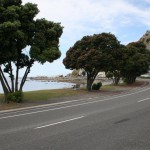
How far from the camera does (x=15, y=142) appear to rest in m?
10.4

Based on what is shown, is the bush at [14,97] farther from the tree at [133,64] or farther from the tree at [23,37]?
the tree at [133,64]

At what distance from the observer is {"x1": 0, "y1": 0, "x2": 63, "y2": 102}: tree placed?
79.6 ft

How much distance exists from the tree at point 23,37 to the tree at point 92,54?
12084 mm

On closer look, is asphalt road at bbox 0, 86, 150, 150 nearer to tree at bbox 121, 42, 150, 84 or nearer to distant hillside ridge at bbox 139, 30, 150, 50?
tree at bbox 121, 42, 150, 84

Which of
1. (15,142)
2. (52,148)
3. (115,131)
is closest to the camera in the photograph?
(52,148)

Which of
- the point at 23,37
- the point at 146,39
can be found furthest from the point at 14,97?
the point at 146,39

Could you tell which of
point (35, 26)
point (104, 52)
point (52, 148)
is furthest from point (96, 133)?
point (104, 52)

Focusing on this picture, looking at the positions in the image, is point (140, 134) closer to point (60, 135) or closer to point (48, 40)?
point (60, 135)

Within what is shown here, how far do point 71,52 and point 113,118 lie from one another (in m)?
28.6

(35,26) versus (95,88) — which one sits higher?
(35,26)

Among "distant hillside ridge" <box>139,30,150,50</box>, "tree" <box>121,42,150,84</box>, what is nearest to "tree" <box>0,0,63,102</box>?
"tree" <box>121,42,150,84</box>

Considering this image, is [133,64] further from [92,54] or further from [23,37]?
[23,37]

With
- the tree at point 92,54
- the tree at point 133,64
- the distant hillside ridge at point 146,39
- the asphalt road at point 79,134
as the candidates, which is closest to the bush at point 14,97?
the asphalt road at point 79,134

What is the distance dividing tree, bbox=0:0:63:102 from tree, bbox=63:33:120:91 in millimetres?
12084
